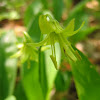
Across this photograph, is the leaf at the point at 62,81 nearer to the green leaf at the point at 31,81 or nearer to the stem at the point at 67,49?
the green leaf at the point at 31,81

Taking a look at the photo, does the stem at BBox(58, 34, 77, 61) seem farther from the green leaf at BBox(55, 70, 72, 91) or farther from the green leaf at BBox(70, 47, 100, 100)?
the green leaf at BBox(55, 70, 72, 91)

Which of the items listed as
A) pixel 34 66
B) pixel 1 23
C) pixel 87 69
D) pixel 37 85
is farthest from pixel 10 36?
pixel 1 23

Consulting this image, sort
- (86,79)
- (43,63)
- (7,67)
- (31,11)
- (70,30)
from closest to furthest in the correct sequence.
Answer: (70,30) < (86,79) < (43,63) < (7,67) < (31,11)

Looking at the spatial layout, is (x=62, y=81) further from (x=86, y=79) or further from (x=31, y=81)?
(x=86, y=79)

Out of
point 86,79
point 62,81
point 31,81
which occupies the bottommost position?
point 62,81

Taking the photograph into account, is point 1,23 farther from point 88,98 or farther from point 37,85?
point 88,98

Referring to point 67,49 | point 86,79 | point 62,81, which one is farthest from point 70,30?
point 62,81

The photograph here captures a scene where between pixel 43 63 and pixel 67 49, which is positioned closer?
pixel 67 49
